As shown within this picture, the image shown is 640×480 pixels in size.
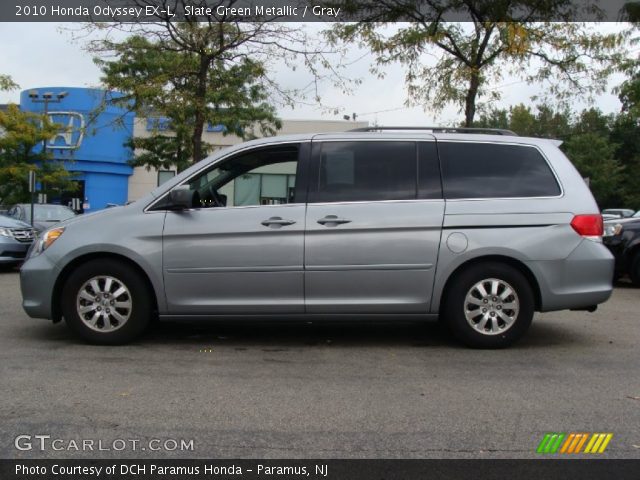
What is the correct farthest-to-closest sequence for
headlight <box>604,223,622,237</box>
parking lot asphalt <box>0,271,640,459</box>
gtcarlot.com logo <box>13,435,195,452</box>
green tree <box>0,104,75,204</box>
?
green tree <box>0,104,75,204</box>
headlight <box>604,223,622,237</box>
parking lot asphalt <box>0,271,640,459</box>
gtcarlot.com logo <box>13,435,195,452</box>

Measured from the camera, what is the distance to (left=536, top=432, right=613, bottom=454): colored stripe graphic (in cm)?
340

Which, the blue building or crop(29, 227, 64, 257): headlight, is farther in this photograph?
the blue building

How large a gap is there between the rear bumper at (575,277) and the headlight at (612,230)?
19.0 ft

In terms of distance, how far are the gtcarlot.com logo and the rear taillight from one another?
3.87m

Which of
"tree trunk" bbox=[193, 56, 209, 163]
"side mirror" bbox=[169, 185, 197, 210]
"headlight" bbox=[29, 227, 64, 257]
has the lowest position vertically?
"headlight" bbox=[29, 227, 64, 257]

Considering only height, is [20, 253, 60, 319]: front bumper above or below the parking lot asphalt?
above

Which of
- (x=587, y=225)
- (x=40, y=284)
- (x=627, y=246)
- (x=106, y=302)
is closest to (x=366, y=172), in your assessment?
(x=587, y=225)

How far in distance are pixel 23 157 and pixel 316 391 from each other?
2804 cm

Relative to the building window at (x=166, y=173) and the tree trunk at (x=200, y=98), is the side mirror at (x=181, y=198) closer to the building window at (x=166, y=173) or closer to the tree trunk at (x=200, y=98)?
the tree trunk at (x=200, y=98)

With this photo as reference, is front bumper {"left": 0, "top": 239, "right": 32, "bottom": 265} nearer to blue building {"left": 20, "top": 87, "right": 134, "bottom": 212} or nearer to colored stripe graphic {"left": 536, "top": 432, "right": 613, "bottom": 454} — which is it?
colored stripe graphic {"left": 536, "top": 432, "right": 613, "bottom": 454}

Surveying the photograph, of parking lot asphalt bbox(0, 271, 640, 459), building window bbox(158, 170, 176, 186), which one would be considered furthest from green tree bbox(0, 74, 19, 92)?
parking lot asphalt bbox(0, 271, 640, 459)
